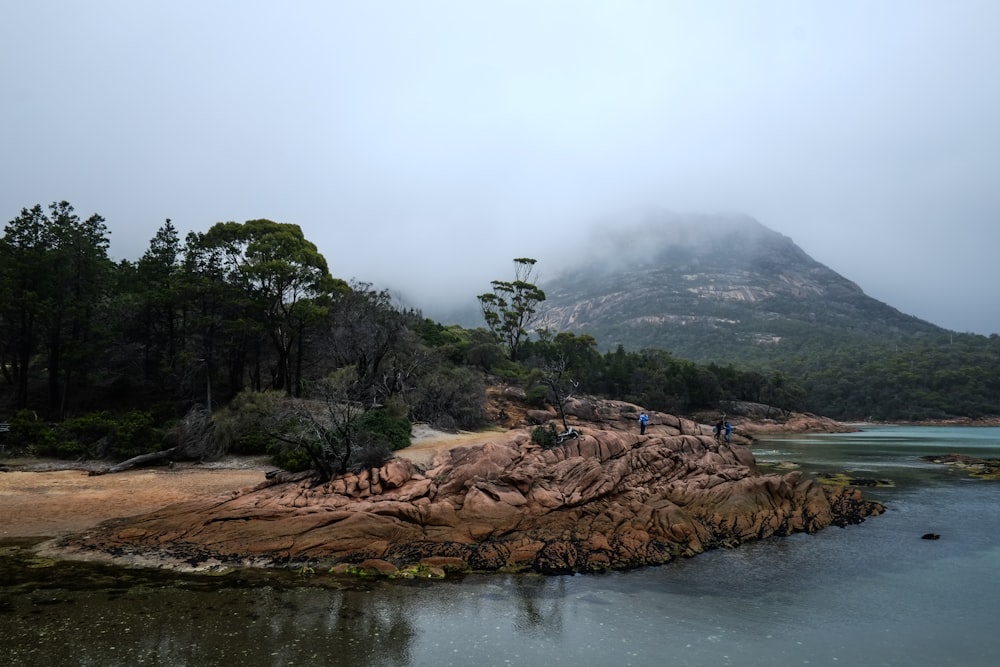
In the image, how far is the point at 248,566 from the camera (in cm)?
1543

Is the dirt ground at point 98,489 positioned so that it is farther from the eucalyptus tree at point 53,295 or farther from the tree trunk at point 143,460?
the eucalyptus tree at point 53,295

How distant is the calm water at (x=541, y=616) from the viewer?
10.7m

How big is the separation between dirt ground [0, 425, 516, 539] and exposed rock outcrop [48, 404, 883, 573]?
197 cm

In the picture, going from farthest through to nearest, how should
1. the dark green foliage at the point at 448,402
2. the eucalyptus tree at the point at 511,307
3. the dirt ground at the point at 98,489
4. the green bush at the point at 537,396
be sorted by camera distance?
the eucalyptus tree at the point at 511,307, the green bush at the point at 537,396, the dark green foliage at the point at 448,402, the dirt ground at the point at 98,489

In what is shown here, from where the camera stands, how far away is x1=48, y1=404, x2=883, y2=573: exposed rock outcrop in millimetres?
16375

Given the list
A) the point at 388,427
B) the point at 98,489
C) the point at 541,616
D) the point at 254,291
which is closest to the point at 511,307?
the point at 254,291

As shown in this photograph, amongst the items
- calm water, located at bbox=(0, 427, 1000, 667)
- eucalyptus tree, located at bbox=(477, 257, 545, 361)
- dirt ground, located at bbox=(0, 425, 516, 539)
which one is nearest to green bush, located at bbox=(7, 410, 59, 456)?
dirt ground, located at bbox=(0, 425, 516, 539)

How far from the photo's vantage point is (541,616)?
41.6 feet

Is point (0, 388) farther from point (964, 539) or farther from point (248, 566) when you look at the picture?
point (964, 539)

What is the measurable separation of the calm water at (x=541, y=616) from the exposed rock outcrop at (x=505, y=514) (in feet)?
4.62

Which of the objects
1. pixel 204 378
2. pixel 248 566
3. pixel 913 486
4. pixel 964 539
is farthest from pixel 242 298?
pixel 913 486

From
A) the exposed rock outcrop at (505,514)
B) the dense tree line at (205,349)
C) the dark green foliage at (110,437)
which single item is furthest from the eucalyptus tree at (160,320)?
the exposed rock outcrop at (505,514)

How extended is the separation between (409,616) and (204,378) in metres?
31.0

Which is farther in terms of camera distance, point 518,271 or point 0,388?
point 518,271
